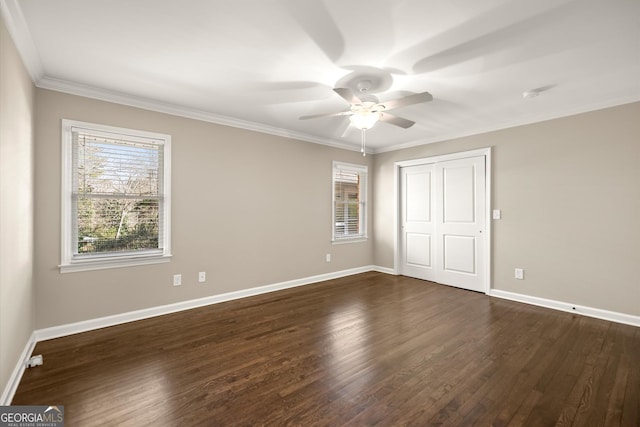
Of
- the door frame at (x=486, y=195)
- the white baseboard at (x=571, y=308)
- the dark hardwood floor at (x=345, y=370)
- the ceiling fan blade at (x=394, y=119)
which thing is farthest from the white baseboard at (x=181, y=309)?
the ceiling fan blade at (x=394, y=119)

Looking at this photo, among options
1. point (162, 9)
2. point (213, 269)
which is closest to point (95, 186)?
point (213, 269)

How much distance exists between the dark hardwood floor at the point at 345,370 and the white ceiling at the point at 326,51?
2512 mm

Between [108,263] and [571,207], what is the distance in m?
5.52

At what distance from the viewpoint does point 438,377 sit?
2.20m

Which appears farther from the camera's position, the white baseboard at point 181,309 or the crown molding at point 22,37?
the white baseboard at point 181,309

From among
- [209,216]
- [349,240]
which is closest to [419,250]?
[349,240]

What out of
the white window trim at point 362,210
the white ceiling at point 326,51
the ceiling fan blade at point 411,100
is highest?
the white ceiling at point 326,51

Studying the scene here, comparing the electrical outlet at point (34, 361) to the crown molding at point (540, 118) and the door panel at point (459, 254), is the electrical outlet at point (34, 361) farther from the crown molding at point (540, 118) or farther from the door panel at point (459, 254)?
the crown molding at point (540, 118)

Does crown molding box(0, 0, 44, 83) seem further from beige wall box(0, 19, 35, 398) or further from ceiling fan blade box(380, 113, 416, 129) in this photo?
ceiling fan blade box(380, 113, 416, 129)

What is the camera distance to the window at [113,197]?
9.73 feet

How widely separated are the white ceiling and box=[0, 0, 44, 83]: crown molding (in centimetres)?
1

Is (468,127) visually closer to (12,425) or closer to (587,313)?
(587,313)

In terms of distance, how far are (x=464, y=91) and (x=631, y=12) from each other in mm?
1310

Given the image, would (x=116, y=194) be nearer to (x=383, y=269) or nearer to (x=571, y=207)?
(x=383, y=269)
